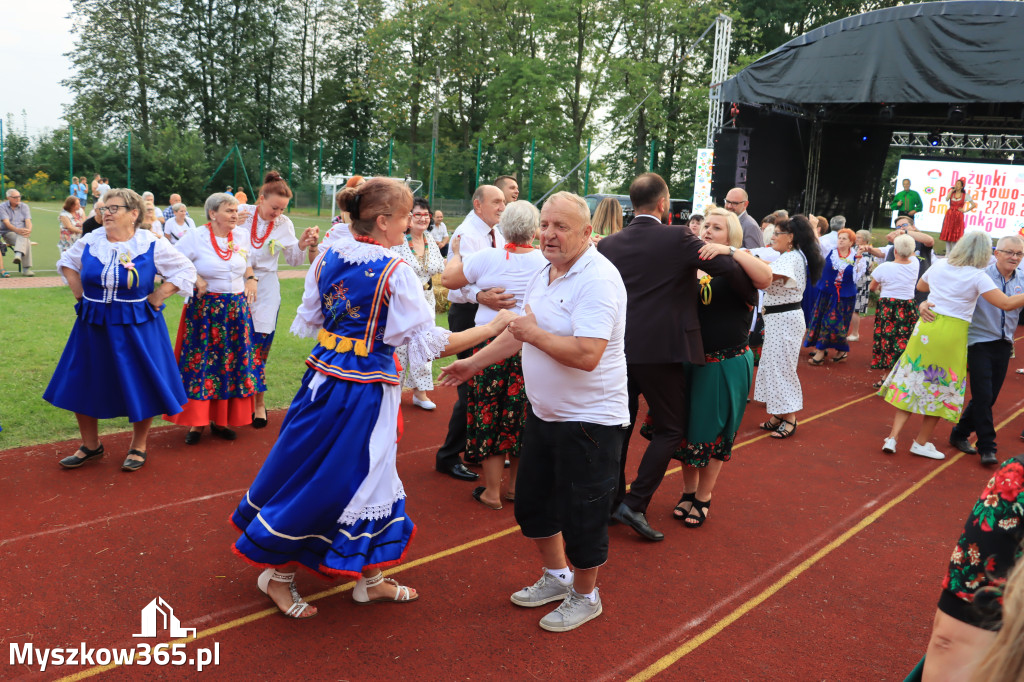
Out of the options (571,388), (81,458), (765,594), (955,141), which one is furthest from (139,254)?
(955,141)

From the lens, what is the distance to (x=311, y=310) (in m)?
3.66

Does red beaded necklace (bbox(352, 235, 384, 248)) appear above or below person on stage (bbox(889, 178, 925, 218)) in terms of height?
below

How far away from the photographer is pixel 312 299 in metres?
3.64

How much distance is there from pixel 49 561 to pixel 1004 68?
13.5m

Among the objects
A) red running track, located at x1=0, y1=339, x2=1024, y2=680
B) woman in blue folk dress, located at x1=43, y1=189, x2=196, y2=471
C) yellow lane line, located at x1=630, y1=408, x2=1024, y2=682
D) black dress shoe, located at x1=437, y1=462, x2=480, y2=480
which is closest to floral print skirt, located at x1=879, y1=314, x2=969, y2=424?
yellow lane line, located at x1=630, y1=408, x2=1024, y2=682

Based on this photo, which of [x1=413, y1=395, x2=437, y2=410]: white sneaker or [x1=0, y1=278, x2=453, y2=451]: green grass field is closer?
[x1=0, y1=278, x2=453, y2=451]: green grass field

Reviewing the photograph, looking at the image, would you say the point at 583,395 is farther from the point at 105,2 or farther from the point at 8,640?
the point at 105,2

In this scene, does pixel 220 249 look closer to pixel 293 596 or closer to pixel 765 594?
pixel 293 596

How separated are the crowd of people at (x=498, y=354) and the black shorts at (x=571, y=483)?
1 centimetres

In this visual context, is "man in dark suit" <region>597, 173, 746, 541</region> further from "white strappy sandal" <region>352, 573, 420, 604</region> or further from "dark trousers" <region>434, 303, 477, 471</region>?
"white strappy sandal" <region>352, 573, 420, 604</region>

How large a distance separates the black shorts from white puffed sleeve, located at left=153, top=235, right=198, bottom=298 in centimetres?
307

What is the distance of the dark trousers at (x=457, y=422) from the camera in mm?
5461

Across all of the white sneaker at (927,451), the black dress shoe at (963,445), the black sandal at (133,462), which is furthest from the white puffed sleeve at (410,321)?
the black dress shoe at (963,445)

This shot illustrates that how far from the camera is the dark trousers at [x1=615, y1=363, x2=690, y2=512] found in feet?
14.8
